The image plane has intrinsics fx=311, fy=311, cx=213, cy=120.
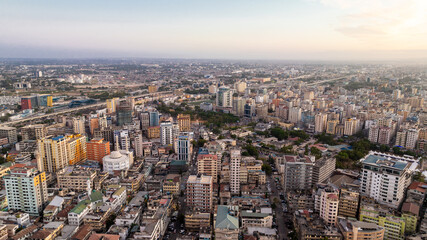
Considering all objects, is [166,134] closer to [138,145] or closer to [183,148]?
[138,145]

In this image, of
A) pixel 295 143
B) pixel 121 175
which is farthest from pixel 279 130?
pixel 121 175

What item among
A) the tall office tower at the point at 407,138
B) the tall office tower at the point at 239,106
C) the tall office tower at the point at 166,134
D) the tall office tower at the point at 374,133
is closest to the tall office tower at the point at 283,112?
the tall office tower at the point at 239,106

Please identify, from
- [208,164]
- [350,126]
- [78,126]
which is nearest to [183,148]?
[208,164]

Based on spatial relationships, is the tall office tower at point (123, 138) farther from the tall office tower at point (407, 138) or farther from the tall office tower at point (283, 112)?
the tall office tower at point (407, 138)

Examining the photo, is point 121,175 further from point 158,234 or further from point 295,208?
point 295,208

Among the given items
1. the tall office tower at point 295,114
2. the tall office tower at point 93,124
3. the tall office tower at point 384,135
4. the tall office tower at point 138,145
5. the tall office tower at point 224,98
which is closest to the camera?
the tall office tower at point 138,145

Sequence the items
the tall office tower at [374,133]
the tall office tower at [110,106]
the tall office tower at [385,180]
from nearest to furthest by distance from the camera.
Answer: the tall office tower at [385,180] < the tall office tower at [374,133] < the tall office tower at [110,106]

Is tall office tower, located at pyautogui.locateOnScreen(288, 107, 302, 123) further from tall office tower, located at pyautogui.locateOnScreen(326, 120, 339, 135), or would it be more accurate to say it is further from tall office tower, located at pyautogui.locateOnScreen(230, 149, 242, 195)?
tall office tower, located at pyautogui.locateOnScreen(230, 149, 242, 195)
